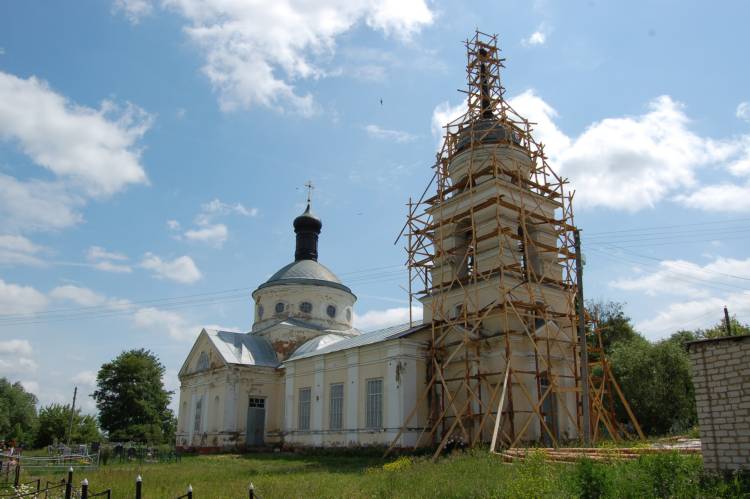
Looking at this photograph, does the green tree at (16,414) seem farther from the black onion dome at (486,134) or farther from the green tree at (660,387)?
the green tree at (660,387)

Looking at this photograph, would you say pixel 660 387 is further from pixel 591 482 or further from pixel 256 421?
pixel 591 482

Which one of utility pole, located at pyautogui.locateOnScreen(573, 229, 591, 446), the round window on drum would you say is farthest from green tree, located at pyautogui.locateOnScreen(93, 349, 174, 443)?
utility pole, located at pyautogui.locateOnScreen(573, 229, 591, 446)

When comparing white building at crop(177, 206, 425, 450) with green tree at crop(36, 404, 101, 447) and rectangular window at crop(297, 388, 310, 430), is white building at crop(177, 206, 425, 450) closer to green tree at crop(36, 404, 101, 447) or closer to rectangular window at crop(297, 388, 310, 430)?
rectangular window at crop(297, 388, 310, 430)

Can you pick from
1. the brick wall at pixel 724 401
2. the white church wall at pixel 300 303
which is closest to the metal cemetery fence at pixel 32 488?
the brick wall at pixel 724 401

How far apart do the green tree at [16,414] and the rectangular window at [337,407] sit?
123ft

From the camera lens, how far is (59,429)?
49594mm

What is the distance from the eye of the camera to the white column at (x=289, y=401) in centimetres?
2819

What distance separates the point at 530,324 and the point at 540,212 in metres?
4.97

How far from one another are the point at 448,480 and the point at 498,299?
32.1ft

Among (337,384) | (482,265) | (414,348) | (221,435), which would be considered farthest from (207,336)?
(482,265)

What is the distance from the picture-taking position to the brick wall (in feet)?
32.3

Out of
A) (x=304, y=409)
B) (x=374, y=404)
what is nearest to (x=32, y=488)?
(x=374, y=404)

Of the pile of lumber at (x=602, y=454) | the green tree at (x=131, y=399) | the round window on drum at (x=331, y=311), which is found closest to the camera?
the pile of lumber at (x=602, y=454)

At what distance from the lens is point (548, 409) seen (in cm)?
2088
